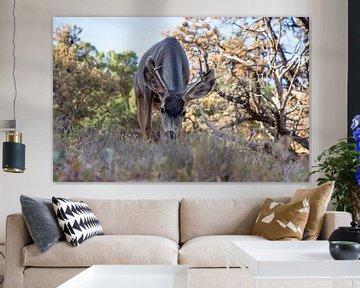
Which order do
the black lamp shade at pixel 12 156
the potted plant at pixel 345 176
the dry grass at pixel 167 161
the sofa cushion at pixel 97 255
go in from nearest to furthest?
the sofa cushion at pixel 97 255
the black lamp shade at pixel 12 156
the potted plant at pixel 345 176
the dry grass at pixel 167 161

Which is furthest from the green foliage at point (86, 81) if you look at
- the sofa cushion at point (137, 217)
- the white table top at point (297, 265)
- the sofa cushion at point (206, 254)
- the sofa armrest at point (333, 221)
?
the white table top at point (297, 265)

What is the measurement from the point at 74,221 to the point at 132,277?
1064 millimetres

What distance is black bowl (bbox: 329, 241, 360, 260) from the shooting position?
2.86 meters

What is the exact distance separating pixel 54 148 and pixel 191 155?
1149 millimetres

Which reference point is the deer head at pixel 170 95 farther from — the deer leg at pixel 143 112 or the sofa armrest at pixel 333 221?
the sofa armrest at pixel 333 221

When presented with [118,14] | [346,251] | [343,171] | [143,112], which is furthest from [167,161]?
[346,251]

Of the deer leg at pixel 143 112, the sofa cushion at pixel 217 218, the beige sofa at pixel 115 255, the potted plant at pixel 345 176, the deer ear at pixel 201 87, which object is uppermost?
the deer ear at pixel 201 87

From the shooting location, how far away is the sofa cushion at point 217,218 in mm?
4611

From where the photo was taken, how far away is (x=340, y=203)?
474cm

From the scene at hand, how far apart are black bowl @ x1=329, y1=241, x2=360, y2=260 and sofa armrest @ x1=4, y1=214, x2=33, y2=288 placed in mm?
2059

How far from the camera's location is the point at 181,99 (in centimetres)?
522

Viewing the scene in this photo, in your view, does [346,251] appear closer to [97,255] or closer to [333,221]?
[333,221]

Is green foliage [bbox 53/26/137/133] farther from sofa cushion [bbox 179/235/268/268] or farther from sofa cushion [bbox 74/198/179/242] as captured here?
sofa cushion [bbox 179/235/268/268]

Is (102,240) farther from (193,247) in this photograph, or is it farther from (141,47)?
(141,47)
